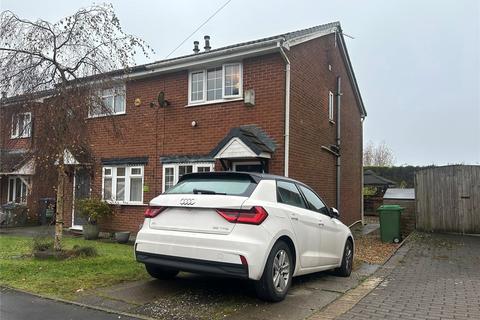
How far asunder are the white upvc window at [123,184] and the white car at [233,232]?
801 centimetres

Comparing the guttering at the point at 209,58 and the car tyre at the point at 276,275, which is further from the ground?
the guttering at the point at 209,58

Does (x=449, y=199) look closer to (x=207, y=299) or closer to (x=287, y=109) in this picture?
(x=287, y=109)

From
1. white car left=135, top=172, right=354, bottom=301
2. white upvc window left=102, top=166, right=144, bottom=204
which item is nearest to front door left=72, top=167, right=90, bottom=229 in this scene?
white upvc window left=102, top=166, right=144, bottom=204

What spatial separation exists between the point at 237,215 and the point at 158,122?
29.9 feet

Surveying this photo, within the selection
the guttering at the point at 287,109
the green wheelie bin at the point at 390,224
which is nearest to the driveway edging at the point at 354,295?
the guttering at the point at 287,109

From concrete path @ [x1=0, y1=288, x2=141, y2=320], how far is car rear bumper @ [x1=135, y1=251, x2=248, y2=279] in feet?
2.99

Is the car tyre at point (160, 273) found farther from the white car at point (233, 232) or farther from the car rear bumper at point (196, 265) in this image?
the car rear bumper at point (196, 265)

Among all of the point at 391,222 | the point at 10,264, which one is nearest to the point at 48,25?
the point at 10,264

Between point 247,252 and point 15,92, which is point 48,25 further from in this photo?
point 247,252

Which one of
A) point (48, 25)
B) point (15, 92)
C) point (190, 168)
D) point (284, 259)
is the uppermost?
point (48, 25)

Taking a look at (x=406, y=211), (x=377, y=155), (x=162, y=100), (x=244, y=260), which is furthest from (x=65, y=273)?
(x=377, y=155)

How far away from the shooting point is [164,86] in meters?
13.8

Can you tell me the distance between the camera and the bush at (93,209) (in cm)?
1354

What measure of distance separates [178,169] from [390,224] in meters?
6.85
